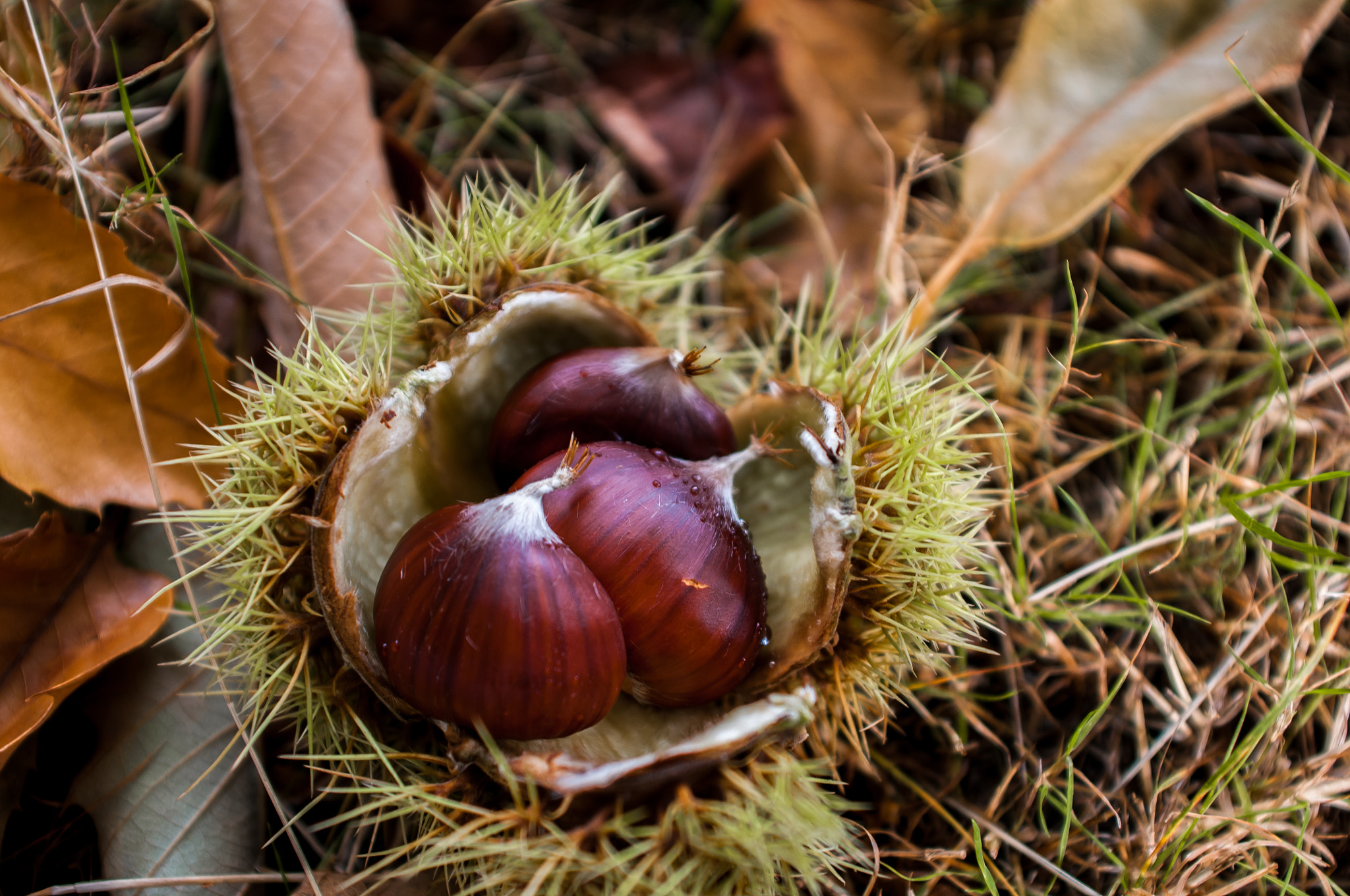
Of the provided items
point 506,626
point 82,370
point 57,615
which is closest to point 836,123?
point 506,626

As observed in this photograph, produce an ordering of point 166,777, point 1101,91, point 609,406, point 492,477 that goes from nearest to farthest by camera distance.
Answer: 1. point 609,406
2. point 166,777
3. point 492,477
4. point 1101,91

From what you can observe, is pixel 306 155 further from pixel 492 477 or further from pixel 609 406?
pixel 609 406

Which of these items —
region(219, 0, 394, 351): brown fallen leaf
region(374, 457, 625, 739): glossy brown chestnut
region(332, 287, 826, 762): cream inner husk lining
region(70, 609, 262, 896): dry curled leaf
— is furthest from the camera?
region(219, 0, 394, 351): brown fallen leaf

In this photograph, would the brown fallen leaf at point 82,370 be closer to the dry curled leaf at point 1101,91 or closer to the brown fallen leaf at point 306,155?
the brown fallen leaf at point 306,155

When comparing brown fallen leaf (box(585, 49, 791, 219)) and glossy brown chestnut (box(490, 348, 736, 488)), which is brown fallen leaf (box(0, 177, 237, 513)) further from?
brown fallen leaf (box(585, 49, 791, 219))

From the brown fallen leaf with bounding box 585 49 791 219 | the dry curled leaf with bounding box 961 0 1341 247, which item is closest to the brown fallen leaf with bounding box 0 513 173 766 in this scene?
the brown fallen leaf with bounding box 585 49 791 219

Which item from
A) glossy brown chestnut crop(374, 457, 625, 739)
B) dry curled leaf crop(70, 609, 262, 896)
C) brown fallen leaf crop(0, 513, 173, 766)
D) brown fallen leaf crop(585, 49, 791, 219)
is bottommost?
dry curled leaf crop(70, 609, 262, 896)
